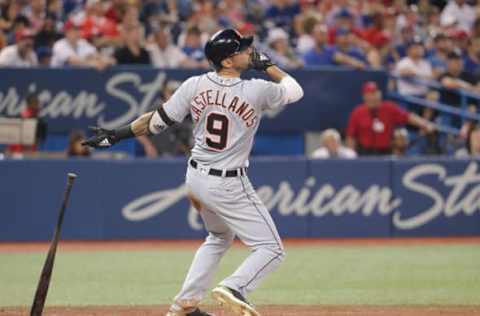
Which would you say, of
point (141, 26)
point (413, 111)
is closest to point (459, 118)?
point (413, 111)

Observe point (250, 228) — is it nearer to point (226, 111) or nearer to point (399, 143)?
point (226, 111)

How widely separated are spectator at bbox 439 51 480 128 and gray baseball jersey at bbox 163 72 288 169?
1055 centimetres

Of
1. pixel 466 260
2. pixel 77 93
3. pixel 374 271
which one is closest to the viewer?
pixel 374 271

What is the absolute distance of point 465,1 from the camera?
20609 millimetres

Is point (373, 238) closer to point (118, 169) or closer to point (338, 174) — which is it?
point (338, 174)

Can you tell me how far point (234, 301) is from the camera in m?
6.93

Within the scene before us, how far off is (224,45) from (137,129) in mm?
951

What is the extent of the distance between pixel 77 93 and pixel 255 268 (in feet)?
32.0

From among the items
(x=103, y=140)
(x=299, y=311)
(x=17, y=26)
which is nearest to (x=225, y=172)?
(x=103, y=140)

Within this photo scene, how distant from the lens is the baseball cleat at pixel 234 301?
6.90m

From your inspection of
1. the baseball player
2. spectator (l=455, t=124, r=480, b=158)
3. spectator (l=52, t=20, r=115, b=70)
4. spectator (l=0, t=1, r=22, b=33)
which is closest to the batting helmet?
the baseball player

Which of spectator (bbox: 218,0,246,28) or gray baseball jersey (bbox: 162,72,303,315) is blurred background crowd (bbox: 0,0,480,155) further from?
gray baseball jersey (bbox: 162,72,303,315)

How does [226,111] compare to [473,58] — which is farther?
[473,58]

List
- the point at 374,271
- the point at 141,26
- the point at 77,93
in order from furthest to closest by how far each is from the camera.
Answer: the point at 141,26 < the point at 77,93 < the point at 374,271
